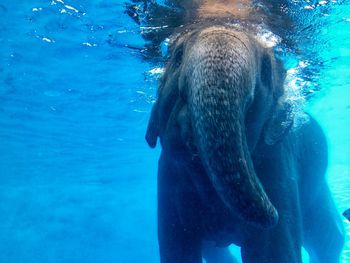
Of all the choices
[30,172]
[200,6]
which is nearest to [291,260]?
[200,6]

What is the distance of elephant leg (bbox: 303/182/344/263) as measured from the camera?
6516 mm

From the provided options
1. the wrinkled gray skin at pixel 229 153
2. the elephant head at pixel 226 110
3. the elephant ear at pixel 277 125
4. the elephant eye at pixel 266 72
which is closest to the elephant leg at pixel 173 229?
the wrinkled gray skin at pixel 229 153

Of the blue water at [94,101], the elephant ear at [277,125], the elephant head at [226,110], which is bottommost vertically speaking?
the blue water at [94,101]

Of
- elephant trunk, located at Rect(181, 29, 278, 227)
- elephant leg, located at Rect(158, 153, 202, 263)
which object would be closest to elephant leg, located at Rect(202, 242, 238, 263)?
→ elephant leg, located at Rect(158, 153, 202, 263)

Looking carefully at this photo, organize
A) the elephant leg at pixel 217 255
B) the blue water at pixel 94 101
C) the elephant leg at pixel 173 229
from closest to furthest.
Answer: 1. the elephant leg at pixel 173 229
2. the elephant leg at pixel 217 255
3. the blue water at pixel 94 101

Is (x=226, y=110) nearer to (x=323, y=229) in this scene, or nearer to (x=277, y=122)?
(x=277, y=122)

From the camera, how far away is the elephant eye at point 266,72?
372 centimetres

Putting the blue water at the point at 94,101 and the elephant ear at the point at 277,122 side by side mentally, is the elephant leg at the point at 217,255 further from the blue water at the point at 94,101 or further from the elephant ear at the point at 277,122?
the blue water at the point at 94,101

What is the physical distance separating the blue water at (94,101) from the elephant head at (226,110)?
4746 millimetres

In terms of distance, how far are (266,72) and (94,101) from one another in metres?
13.3

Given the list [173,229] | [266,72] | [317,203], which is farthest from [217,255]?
[266,72]

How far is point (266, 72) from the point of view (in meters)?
3.80

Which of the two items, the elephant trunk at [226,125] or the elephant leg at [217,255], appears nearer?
the elephant trunk at [226,125]

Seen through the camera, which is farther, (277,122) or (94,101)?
(94,101)
